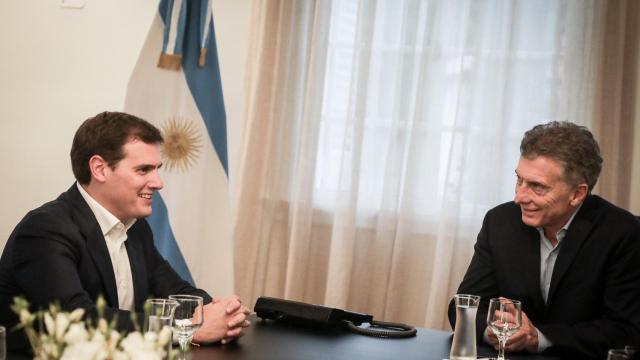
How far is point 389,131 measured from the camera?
4457 millimetres

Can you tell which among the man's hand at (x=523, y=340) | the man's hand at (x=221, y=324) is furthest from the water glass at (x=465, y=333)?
the man's hand at (x=221, y=324)

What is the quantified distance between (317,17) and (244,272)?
60.3 inches

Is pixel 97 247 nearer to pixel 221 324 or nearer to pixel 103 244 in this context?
pixel 103 244

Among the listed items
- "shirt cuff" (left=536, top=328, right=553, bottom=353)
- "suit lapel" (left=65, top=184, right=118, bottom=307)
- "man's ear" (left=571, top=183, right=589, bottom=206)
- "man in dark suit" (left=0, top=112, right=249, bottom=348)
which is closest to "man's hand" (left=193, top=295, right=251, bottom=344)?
"man in dark suit" (left=0, top=112, right=249, bottom=348)

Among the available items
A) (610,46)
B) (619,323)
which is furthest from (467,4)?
(619,323)

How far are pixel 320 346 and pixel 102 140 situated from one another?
0.97 m

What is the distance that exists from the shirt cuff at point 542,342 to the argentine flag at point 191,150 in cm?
210

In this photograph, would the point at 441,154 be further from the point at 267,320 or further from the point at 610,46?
the point at 267,320

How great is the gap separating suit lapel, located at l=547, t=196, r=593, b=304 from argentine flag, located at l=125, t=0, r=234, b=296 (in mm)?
1968

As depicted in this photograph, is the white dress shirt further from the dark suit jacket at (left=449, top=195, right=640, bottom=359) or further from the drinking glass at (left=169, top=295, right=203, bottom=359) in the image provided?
the dark suit jacket at (left=449, top=195, right=640, bottom=359)

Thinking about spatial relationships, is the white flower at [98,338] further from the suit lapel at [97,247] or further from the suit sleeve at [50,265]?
the suit lapel at [97,247]

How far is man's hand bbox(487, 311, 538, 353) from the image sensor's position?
238 cm

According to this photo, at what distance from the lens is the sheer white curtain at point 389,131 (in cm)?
425

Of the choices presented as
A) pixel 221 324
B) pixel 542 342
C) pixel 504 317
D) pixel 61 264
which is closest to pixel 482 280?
pixel 542 342
